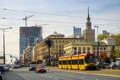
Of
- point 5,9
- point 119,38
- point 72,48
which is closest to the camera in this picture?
point 5,9

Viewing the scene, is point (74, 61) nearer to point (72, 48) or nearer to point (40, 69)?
point (40, 69)

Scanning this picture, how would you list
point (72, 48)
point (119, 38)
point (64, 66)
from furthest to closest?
point (72, 48) < point (119, 38) < point (64, 66)

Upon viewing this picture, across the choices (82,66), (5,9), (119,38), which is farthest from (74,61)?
(119,38)

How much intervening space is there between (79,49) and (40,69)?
412ft

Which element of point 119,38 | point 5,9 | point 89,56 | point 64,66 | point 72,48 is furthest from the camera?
point 72,48

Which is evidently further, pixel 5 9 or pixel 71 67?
pixel 71 67

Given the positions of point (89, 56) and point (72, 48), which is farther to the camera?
point (72, 48)

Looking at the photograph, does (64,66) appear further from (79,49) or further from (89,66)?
(79,49)

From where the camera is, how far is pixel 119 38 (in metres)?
133

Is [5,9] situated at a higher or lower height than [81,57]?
higher

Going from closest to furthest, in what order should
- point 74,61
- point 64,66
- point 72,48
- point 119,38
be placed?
1. point 74,61
2. point 64,66
3. point 119,38
4. point 72,48

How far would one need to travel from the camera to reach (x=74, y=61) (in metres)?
76.8

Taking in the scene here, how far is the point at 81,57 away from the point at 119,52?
67945 mm

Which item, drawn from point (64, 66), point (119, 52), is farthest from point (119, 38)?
point (64, 66)
